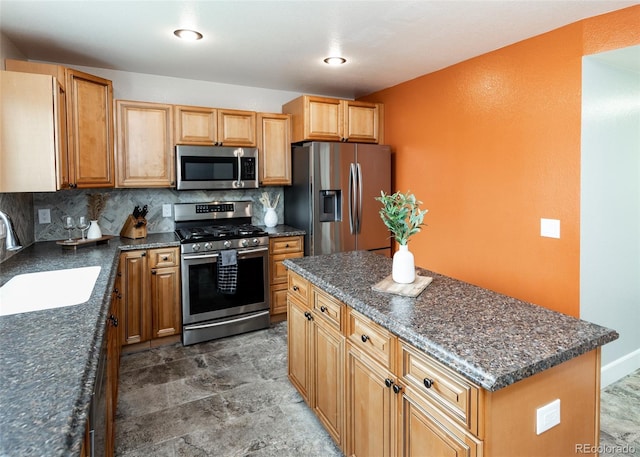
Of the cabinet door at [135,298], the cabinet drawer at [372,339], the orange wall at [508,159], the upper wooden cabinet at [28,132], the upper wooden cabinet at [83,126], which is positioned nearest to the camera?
Result: the cabinet drawer at [372,339]

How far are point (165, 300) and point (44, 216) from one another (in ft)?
4.09

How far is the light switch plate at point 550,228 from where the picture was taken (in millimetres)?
2498

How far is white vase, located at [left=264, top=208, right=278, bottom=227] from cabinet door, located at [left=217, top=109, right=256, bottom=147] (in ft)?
2.38

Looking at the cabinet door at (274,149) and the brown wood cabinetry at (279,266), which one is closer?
the brown wood cabinetry at (279,266)

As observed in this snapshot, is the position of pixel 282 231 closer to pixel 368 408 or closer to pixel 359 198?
pixel 359 198

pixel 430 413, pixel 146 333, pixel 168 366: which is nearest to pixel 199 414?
pixel 168 366

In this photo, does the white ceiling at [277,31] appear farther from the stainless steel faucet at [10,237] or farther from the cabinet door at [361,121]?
the stainless steel faucet at [10,237]

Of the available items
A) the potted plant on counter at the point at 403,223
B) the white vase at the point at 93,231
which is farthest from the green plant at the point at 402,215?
the white vase at the point at 93,231

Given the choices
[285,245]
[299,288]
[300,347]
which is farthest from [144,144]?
[300,347]

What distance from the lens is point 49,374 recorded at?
975 millimetres

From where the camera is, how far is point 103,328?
132 centimetres

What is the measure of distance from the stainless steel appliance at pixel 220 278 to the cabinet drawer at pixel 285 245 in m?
0.11

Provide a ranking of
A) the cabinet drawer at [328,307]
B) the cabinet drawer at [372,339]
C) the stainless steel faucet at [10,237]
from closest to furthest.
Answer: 1. the cabinet drawer at [372,339]
2. the stainless steel faucet at [10,237]
3. the cabinet drawer at [328,307]

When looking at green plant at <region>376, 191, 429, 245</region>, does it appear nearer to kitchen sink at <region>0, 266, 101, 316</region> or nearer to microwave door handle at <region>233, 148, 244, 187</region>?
kitchen sink at <region>0, 266, 101, 316</region>
